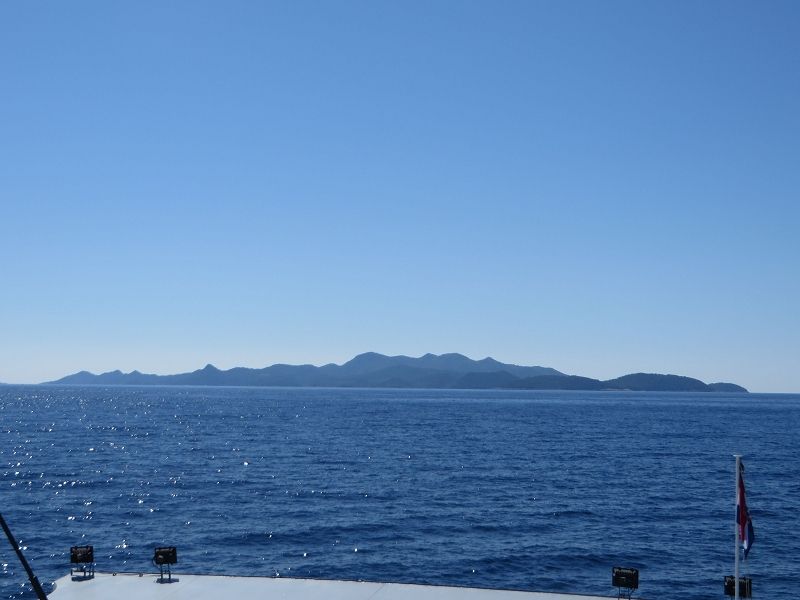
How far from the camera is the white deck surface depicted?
2728cm

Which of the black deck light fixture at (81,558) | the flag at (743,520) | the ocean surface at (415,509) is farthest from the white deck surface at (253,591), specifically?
the ocean surface at (415,509)

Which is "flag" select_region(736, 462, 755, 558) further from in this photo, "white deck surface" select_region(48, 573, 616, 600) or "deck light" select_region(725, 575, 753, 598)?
"white deck surface" select_region(48, 573, 616, 600)

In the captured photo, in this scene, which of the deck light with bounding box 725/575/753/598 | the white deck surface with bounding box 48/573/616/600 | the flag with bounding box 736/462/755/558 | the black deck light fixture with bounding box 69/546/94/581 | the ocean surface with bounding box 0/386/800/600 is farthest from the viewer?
the ocean surface with bounding box 0/386/800/600

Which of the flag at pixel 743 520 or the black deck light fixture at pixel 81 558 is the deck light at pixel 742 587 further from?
the black deck light fixture at pixel 81 558

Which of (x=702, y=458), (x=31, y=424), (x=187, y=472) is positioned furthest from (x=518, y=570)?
(x=31, y=424)

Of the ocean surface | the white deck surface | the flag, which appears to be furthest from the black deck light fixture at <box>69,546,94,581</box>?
the flag

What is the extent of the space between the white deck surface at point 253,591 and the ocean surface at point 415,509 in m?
11.9

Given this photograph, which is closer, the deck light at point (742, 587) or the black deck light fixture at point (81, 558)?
the deck light at point (742, 587)

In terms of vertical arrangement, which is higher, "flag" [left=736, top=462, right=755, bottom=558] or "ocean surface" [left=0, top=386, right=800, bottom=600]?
"flag" [left=736, top=462, right=755, bottom=558]

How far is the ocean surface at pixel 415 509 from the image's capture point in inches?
1699

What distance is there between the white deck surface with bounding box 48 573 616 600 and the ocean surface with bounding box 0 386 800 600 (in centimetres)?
1195

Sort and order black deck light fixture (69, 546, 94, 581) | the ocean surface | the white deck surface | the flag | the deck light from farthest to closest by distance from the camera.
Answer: the ocean surface
black deck light fixture (69, 546, 94, 581)
the white deck surface
the deck light
the flag

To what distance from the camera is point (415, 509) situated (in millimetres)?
59219

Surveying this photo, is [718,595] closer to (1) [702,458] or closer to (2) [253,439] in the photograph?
(1) [702,458]
